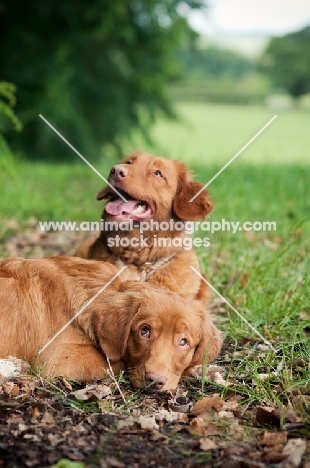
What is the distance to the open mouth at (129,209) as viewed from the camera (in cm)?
562

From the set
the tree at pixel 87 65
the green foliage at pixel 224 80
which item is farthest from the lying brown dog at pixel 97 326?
the green foliage at pixel 224 80

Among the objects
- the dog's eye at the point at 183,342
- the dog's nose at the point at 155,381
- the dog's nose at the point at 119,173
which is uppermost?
the dog's nose at the point at 119,173

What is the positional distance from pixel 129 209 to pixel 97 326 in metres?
1.67

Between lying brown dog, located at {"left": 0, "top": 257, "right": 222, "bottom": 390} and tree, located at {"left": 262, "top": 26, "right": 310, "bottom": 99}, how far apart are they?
3937 cm

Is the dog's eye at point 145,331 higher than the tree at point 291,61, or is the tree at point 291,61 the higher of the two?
the tree at point 291,61

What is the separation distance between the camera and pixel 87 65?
20.9 meters

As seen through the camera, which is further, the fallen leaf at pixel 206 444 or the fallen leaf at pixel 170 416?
the fallen leaf at pixel 170 416

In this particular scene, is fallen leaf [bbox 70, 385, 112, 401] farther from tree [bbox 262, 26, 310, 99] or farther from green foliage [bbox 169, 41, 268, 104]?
tree [bbox 262, 26, 310, 99]

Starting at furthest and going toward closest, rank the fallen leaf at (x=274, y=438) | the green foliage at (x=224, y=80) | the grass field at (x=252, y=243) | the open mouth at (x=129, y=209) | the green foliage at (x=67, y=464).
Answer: the green foliage at (x=224, y=80) → the open mouth at (x=129, y=209) → the grass field at (x=252, y=243) → the fallen leaf at (x=274, y=438) → the green foliage at (x=67, y=464)

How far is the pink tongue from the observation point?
563 cm

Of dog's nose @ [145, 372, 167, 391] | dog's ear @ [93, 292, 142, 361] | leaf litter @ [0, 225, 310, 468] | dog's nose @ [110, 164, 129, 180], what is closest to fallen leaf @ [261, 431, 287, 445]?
leaf litter @ [0, 225, 310, 468]

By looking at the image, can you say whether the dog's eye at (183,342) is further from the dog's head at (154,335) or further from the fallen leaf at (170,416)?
the fallen leaf at (170,416)

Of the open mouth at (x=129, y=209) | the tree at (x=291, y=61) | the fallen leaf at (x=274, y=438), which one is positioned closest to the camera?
the fallen leaf at (x=274, y=438)

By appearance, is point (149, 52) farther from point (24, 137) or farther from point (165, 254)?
point (165, 254)
